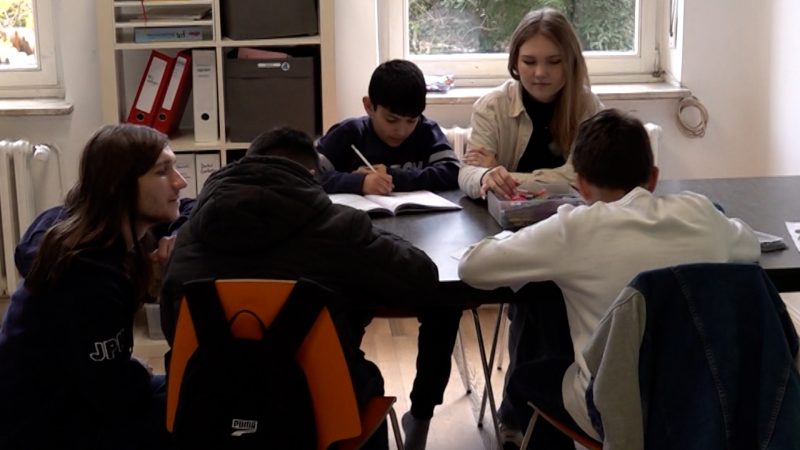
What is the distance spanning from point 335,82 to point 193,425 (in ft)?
6.21

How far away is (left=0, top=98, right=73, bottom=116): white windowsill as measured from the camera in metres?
3.69

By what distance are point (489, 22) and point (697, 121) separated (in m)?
0.85

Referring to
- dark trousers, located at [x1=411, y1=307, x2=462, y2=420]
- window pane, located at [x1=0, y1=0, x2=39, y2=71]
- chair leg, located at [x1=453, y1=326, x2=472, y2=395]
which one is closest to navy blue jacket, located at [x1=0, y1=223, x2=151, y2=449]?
dark trousers, located at [x1=411, y1=307, x2=462, y2=420]

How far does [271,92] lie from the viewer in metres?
3.46

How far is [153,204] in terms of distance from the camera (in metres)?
2.18

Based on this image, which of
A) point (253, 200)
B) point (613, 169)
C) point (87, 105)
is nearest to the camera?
point (253, 200)

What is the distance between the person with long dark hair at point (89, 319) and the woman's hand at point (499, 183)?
766mm

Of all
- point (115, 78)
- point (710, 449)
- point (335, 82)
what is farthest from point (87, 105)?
point (710, 449)

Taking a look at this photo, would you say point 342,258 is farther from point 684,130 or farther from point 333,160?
point 684,130

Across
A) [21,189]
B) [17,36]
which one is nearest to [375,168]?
[21,189]

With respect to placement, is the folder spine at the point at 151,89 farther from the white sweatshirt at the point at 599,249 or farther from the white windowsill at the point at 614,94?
the white sweatshirt at the point at 599,249

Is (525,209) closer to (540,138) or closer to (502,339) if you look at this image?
(540,138)

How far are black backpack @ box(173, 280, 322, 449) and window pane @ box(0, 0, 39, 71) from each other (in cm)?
238

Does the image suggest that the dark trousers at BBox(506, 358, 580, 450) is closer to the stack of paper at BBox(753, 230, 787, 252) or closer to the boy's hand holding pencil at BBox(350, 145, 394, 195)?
the stack of paper at BBox(753, 230, 787, 252)
